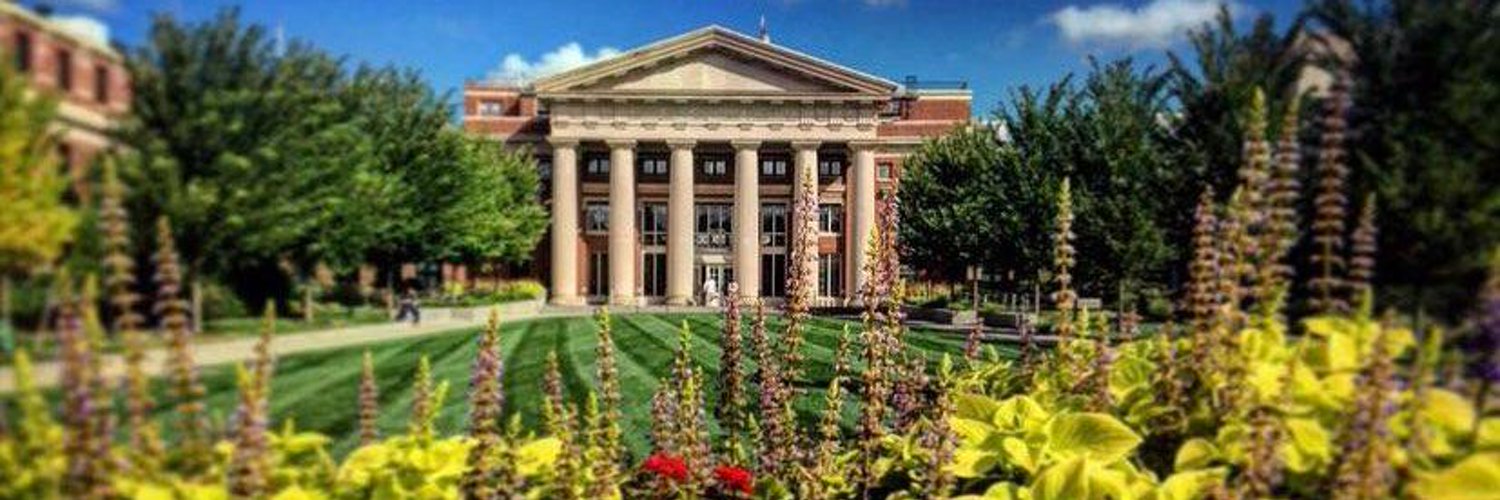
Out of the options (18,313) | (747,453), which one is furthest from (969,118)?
(18,313)

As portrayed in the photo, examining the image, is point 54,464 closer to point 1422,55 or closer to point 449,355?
point 449,355

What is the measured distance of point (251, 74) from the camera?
3619 mm

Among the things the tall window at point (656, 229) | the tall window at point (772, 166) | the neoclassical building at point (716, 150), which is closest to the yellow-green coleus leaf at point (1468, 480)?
the neoclassical building at point (716, 150)

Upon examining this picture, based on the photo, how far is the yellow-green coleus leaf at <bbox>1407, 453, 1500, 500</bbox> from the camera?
382cm

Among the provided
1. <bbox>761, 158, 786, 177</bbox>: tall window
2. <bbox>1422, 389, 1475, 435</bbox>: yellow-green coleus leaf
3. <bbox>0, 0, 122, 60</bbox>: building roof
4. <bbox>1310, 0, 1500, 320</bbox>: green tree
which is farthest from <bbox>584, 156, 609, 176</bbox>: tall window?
<bbox>1422, 389, 1475, 435</bbox>: yellow-green coleus leaf

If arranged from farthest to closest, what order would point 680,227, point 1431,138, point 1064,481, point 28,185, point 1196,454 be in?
point 680,227 → point 1064,481 → point 1196,454 → point 1431,138 → point 28,185

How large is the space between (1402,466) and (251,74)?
4240 millimetres

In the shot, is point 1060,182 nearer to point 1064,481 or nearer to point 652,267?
point 1064,481

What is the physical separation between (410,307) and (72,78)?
164 centimetres

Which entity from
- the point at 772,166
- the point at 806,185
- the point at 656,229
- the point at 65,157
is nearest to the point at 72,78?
the point at 65,157

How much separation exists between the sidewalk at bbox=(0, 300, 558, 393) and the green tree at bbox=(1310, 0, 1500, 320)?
3.85 m

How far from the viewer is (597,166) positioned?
297 inches

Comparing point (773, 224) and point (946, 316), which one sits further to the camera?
point (946, 316)

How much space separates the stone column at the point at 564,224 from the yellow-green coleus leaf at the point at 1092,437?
2770 mm
